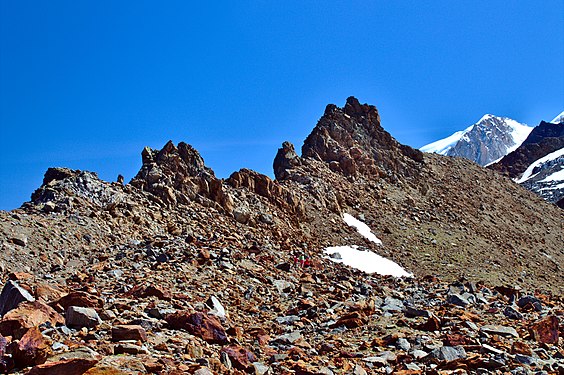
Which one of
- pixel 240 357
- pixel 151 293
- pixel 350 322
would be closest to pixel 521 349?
pixel 350 322

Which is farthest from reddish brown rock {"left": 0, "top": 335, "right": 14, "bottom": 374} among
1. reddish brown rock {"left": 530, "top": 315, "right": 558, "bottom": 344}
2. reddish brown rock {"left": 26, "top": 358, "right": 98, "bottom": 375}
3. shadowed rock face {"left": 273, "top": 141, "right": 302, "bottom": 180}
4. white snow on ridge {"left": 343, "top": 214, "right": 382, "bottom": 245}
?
shadowed rock face {"left": 273, "top": 141, "right": 302, "bottom": 180}

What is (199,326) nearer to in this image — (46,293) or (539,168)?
(46,293)

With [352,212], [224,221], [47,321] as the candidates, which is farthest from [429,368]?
[352,212]

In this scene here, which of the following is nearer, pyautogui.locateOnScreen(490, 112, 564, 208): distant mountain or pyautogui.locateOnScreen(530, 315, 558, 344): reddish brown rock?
pyautogui.locateOnScreen(530, 315, 558, 344): reddish brown rock

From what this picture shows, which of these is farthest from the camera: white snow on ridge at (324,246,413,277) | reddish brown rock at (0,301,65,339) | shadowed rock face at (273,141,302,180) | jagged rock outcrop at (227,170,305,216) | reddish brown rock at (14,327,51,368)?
shadowed rock face at (273,141,302,180)

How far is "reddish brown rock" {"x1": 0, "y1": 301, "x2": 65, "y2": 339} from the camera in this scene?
8820 mm

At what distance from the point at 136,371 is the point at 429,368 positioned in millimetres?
6432

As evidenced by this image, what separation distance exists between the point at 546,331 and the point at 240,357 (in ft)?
31.1

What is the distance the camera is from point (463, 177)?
2840 inches

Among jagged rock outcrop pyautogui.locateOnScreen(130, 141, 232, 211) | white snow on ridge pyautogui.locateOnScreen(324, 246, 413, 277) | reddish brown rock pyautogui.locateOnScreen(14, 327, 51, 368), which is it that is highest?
jagged rock outcrop pyautogui.locateOnScreen(130, 141, 232, 211)

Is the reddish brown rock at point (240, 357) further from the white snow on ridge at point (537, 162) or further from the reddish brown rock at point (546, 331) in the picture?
the white snow on ridge at point (537, 162)

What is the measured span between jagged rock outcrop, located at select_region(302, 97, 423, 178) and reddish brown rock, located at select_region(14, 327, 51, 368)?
2106 inches

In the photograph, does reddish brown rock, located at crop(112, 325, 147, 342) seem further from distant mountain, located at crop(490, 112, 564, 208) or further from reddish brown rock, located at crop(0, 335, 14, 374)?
distant mountain, located at crop(490, 112, 564, 208)

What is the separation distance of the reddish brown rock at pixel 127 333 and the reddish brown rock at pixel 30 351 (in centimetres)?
154
